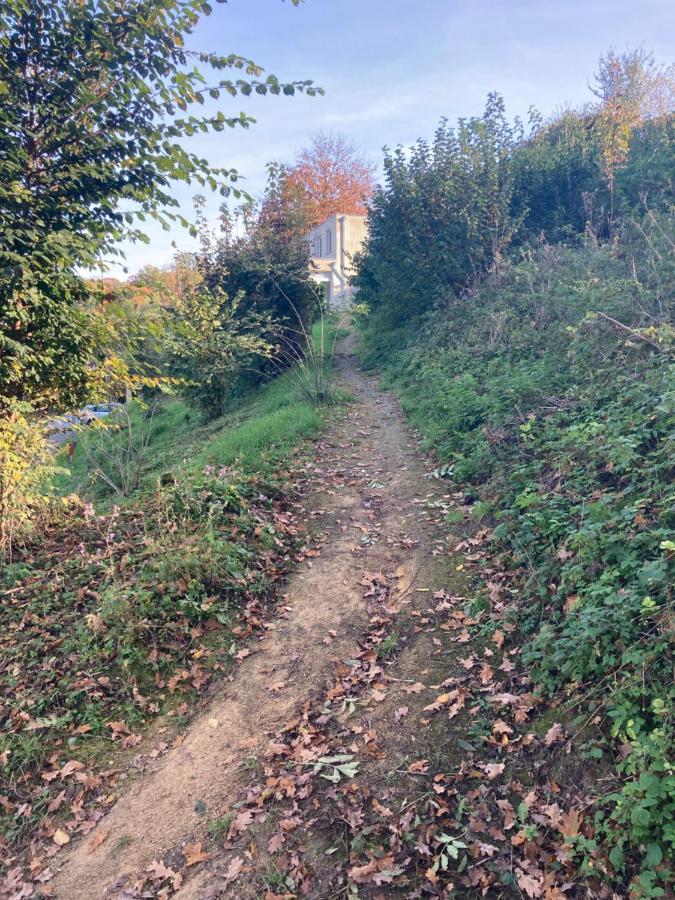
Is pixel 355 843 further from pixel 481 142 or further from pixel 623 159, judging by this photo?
pixel 623 159

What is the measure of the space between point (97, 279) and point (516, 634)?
16.7 feet

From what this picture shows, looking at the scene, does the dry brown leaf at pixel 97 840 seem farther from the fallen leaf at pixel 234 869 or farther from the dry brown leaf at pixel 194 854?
the fallen leaf at pixel 234 869

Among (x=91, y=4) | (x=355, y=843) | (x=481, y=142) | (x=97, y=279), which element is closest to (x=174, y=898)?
(x=355, y=843)

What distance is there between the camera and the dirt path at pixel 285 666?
10.1ft

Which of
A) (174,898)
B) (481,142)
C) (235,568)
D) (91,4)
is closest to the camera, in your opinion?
(174,898)

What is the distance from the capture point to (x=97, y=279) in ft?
17.5

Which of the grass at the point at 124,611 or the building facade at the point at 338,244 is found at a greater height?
the building facade at the point at 338,244

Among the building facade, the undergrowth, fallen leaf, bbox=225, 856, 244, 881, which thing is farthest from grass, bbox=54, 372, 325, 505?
the building facade

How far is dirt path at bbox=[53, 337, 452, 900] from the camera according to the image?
308cm

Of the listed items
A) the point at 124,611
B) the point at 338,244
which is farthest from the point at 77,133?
the point at 338,244

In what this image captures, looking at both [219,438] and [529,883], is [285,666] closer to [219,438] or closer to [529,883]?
[529,883]

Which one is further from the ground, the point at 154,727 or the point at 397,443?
the point at 397,443

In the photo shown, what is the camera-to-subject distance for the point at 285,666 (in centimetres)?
428

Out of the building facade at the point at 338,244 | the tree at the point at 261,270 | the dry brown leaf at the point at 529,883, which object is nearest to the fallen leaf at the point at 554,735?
the dry brown leaf at the point at 529,883
